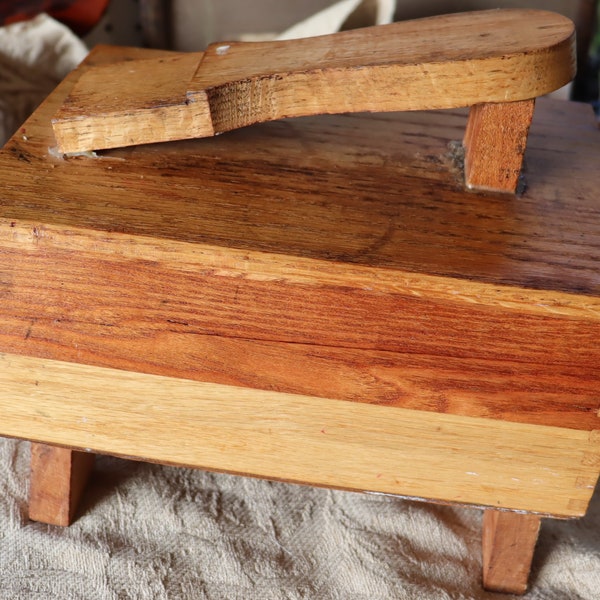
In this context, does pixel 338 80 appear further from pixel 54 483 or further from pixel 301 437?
pixel 54 483

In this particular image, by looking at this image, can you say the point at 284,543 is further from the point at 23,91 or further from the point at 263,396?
the point at 23,91

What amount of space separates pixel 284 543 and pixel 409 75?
0.58m

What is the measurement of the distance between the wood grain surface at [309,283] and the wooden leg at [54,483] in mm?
209

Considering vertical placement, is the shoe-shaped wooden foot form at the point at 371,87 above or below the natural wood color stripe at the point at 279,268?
above

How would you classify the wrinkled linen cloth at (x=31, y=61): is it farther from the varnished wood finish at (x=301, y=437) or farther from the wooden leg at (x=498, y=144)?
the wooden leg at (x=498, y=144)

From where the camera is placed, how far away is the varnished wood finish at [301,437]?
0.91 m

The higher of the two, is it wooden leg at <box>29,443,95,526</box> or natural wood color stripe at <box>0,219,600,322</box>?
natural wood color stripe at <box>0,219,600,322</box>

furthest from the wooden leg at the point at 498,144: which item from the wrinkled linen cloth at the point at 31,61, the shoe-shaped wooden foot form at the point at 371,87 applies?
the wrinkled linen cloth at the point at 31,61

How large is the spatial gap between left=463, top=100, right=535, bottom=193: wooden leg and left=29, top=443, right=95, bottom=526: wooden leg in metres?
0.57

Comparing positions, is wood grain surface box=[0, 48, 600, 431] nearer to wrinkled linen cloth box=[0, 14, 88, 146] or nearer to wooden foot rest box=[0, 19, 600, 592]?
wooden foot rest box=[0, 19, 600, 592]

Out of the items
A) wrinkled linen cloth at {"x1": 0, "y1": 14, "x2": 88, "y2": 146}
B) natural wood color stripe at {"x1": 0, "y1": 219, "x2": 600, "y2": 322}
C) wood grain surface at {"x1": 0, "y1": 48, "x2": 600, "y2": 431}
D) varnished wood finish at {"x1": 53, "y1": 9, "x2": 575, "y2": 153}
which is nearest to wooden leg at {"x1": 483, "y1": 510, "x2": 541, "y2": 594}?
wood grain surface at {"x1": 0, "y1": 48, "x2": 600, "y2": 431}

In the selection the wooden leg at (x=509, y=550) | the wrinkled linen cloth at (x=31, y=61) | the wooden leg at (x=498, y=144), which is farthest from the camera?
the wrinkled linen cloth at (x=31, y=61)

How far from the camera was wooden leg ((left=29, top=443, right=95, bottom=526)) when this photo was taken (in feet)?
3.53

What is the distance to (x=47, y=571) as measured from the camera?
3.44ft
